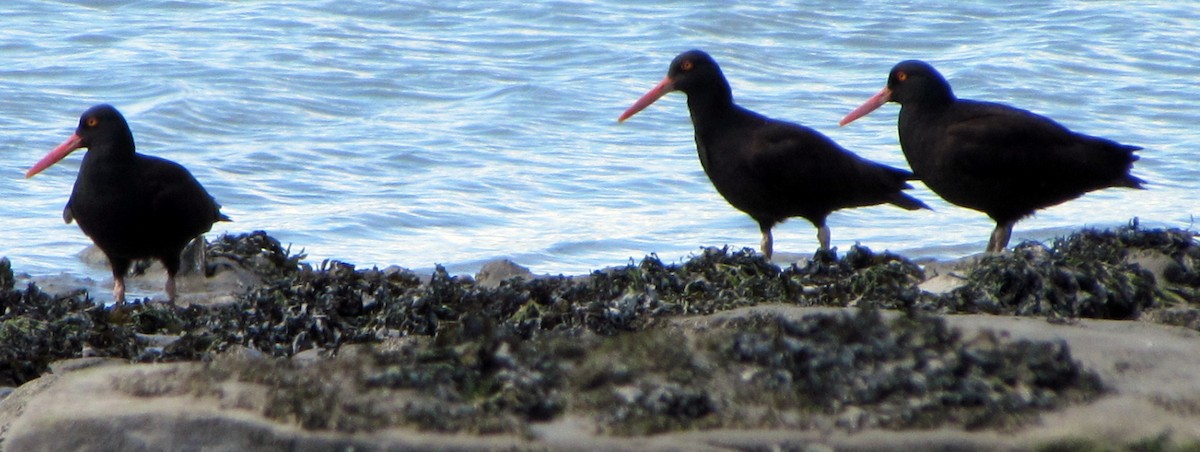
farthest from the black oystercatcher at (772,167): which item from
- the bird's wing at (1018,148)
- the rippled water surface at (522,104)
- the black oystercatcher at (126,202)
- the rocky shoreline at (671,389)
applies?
the rocky shoreline at (671,389)

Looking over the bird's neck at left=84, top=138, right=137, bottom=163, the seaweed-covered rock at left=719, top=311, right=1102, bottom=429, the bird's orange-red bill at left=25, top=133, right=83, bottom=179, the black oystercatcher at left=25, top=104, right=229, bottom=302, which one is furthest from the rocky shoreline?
the bird's orange-red bill at left=25, top=133, right=83, bottom=179

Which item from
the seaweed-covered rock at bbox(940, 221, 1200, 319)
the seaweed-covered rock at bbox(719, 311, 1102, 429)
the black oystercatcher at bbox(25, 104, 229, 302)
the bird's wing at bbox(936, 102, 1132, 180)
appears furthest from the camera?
the bird's wing at bbox(936, 102, 1132, 180)

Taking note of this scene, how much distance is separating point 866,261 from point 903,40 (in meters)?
10.4

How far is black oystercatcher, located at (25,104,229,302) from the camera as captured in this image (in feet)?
20.5

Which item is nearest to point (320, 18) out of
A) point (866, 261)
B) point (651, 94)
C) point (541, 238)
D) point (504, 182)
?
point (504, 182)

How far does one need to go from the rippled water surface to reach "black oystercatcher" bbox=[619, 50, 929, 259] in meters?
1.45

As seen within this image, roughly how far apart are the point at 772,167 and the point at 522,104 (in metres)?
5.74

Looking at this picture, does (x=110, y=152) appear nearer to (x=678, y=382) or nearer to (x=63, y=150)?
(x=63, y=150)

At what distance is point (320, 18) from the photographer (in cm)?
1477

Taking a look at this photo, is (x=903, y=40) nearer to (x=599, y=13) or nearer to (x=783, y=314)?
(x=599, y=13)

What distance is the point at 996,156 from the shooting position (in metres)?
6.33

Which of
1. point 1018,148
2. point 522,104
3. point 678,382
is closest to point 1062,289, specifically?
point 678,382

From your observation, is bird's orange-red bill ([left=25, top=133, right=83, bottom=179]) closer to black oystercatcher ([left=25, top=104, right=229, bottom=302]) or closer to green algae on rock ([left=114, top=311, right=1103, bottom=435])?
black oystercatcher ([left=25, top=104, right=229, bottom=302])

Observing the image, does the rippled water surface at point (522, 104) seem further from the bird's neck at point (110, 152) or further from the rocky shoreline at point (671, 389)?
the rocky shoreline at point (671, 389)
